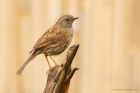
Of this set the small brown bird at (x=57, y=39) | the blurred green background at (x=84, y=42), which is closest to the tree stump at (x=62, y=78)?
the small brown bird at (x=57, y=39)

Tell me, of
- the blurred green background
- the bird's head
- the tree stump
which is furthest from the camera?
the blurred green background

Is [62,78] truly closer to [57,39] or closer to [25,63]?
[57,39]

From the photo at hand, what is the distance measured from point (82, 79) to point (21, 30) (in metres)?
0.33

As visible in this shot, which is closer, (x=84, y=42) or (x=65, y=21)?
(x=65, y=21)

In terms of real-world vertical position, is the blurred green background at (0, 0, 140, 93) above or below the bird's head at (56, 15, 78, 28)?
below

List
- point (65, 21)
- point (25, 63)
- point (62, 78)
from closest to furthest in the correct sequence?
1. point (62, 78)
2. point (65, 21)
3. point (25, 63)

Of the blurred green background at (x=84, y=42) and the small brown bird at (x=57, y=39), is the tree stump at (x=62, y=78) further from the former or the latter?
the blurred green background at (x=84, y=42)

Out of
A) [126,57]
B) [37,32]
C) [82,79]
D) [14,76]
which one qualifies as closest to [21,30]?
[37,32]

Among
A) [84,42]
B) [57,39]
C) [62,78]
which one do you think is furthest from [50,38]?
[84,42]

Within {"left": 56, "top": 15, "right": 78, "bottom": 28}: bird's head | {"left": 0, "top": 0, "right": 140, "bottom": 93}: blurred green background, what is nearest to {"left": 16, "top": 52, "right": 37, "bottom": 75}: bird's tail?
{"left": 0, "top": 0, "right": 140, "bottom": 93}: blurred green background

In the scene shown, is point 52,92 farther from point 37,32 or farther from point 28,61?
point 37,32

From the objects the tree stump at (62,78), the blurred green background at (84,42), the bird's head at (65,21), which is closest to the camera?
the tree stump at (62,78)

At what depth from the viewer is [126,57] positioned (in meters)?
1.71

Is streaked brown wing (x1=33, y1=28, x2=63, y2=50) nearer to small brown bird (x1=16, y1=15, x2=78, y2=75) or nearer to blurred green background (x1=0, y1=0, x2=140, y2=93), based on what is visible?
small brown bird (x1=16, y1=15, x2=78, y2=75)
